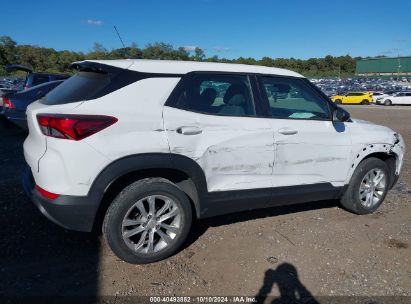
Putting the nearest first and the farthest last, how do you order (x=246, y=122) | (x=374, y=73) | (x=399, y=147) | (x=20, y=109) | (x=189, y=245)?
(x=246, y=122)
(x=189, y=245)
(x=399, y=147)
(x=20, y=109)
(x=374, y=73)

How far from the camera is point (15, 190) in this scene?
193 inches

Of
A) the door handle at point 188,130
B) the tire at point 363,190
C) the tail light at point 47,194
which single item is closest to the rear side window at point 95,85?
the door handle at point 188,130

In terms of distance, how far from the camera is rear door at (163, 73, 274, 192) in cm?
313

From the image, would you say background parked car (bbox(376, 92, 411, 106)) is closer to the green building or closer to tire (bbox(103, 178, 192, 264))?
tire (bbox(103, 178, 192, 264))

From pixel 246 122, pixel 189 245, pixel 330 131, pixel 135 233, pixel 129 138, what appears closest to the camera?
pixel 129 138

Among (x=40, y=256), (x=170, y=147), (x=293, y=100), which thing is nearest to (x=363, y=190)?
(x=293, y=100)

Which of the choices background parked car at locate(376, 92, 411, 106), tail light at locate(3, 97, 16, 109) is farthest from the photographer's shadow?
background parked car at locate(376, 92, 411, 106)

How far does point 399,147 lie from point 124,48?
12.3ft

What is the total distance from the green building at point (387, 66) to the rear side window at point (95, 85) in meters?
121

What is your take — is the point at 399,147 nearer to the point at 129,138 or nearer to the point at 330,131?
the point at 330,131

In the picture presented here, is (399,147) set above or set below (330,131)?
below

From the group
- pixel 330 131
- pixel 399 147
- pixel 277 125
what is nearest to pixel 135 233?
pixel 277 125

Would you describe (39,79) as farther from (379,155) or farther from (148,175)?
(379,155)

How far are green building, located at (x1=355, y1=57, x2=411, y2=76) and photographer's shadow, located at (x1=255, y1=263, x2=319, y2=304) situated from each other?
121 meters
